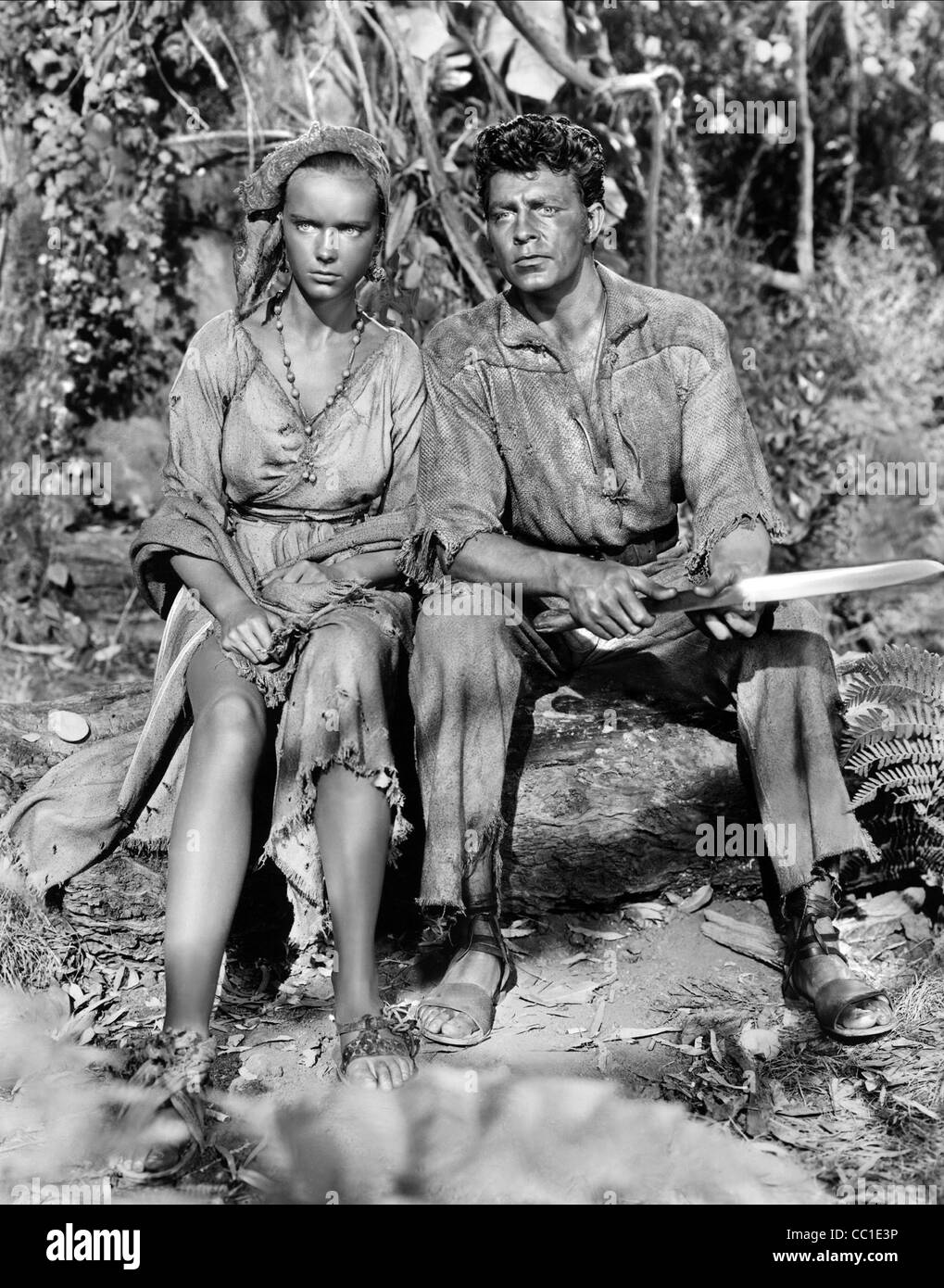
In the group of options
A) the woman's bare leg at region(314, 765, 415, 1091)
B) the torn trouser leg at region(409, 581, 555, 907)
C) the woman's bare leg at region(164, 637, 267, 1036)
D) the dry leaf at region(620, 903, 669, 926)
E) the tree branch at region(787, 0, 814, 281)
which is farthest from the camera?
the tree branch at region(787, 0, 814, 281)

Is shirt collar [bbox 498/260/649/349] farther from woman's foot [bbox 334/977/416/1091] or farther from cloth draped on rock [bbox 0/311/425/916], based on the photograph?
woman's foot [bbox 334/977/416/1091]

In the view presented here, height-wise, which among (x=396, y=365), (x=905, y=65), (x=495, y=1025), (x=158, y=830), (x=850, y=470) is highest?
(x=905, y=65)

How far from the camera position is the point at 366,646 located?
3217 mm

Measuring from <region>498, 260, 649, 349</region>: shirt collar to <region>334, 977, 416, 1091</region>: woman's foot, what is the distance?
5.53 ft

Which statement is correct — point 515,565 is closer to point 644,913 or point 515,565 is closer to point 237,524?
point 237,524

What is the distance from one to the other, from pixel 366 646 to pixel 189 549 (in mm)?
548

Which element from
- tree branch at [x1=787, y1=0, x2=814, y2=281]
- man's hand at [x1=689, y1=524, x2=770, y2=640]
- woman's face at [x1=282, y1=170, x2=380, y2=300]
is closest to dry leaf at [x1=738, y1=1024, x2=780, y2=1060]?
man's hand at [x1=689, y1=524, x2=770, y2=640]

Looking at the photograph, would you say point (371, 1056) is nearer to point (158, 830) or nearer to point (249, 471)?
point (158, 830)

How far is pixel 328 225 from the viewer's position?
3.45m

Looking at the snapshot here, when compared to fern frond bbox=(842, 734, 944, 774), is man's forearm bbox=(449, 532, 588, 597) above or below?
above

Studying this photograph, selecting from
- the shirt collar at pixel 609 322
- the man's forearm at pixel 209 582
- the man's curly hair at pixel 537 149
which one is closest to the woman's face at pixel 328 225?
the man's curly hair at pixel 537 149

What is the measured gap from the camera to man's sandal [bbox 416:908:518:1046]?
318cm
